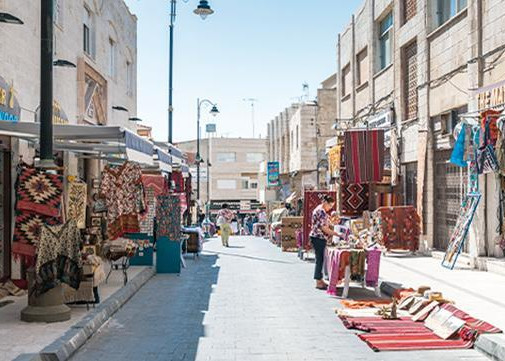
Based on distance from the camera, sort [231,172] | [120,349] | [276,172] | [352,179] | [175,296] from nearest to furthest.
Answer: [120,349]
[175,296]
[352,179]
[276,172]
[231,172]

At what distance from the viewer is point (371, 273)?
10.3 metres

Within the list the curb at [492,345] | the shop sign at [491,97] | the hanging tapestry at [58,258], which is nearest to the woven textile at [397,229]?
the shop sign at [491,97]

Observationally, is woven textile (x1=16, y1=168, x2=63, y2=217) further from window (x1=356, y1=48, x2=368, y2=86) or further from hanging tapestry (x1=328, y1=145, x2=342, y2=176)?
window (x1=356, y1=48, x2=368, y2=86)

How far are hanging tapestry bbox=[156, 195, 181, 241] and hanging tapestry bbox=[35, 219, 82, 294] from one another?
16.8 feet

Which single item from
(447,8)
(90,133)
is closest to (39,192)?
(90,133)

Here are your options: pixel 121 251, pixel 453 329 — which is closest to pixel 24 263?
pixel 121 251

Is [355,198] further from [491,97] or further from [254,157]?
[254,157]

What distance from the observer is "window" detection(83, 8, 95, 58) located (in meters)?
16.4

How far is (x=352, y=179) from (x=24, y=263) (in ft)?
35.3

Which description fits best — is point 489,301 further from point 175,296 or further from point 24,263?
point 24,263

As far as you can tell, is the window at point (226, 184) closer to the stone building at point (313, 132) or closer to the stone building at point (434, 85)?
the stone building at point (313, 132)

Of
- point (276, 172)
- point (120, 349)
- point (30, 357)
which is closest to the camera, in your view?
point (30, 357)

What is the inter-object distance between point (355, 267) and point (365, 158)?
27.3ft

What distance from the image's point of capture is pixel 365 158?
1817 cm
